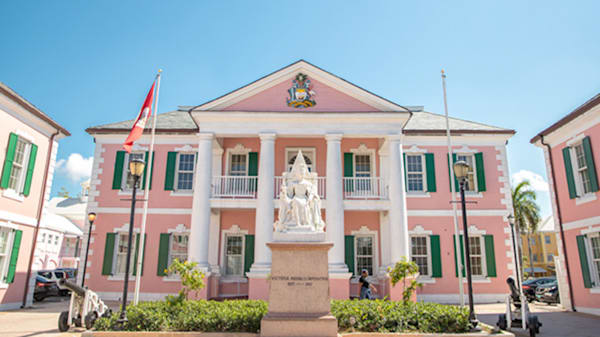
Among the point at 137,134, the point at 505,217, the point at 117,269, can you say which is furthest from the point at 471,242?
the point at 117,269

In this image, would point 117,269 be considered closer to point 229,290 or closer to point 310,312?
point 229,290

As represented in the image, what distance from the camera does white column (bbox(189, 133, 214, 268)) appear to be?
46.1 feet

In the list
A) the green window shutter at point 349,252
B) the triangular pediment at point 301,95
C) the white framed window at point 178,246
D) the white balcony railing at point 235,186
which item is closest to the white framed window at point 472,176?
the triangular pediment at point 301,95

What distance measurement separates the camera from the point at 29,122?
541 inches

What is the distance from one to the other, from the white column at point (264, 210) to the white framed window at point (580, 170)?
10.7 m

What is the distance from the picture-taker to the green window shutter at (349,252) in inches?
634

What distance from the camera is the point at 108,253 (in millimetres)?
16141

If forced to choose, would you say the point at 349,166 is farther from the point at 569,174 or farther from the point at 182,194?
the point at 569,174

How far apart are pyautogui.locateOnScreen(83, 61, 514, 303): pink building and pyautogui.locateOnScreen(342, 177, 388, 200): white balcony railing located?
0.20 ft

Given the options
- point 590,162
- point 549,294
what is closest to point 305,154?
point 590,162

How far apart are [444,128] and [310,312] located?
42.7 ft

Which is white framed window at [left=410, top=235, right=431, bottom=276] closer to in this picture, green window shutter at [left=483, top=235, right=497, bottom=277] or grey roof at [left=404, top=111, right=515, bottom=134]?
green window shutter at [left=483, top=235, right=497, bottom=277]

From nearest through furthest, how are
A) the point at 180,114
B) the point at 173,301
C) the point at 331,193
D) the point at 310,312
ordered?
1. the point at 310,312
2. the point at 173,301
3. the point at 331,193
4. the point at 180,114

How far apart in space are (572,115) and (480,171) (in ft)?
15.0
